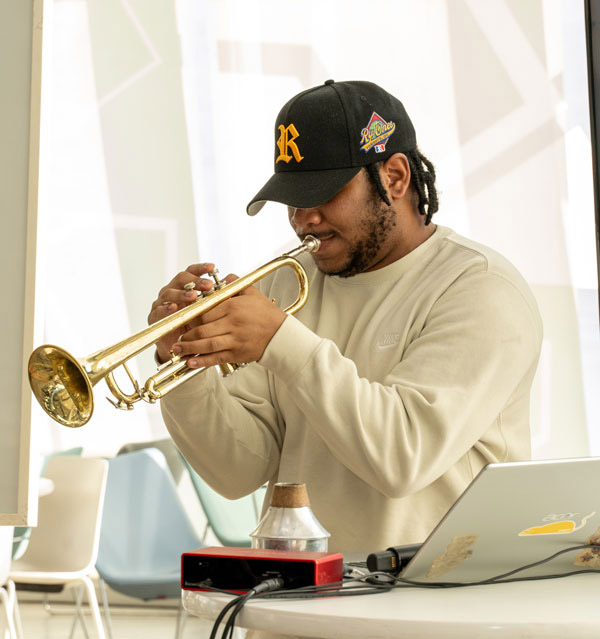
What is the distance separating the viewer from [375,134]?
1.73 metres

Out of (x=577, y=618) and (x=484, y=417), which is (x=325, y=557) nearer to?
(x=577, y=618)

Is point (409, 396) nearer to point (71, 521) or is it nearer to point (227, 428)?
point (227, 428)

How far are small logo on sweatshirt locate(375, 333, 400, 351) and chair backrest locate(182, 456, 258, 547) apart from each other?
6.99ft

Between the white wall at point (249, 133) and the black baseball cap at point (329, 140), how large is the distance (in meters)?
2.52

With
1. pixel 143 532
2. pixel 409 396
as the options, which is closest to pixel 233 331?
pixel 409 396

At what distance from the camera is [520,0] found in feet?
13.9

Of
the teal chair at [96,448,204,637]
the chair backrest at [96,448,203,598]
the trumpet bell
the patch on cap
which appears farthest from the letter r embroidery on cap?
the chair backrest at [96,448,203,598]

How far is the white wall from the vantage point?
416 centimetres

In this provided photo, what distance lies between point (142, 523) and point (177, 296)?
2.09 m

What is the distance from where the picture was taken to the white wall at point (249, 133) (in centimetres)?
416

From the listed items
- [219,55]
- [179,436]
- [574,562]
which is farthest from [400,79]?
[574,562]

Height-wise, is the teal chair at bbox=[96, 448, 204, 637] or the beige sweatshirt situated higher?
the beige sweatshirt

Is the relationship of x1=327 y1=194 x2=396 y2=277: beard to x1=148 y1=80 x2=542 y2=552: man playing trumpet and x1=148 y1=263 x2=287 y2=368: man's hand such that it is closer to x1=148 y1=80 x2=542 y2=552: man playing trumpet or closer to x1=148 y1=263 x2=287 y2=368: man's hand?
x1=148 y1=80 x2=542 y2=552: man playing trumpet

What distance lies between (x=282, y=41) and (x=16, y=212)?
2791mm
